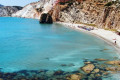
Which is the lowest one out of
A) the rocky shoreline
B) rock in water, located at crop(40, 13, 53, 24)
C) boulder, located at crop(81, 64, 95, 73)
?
the rocky shoreline

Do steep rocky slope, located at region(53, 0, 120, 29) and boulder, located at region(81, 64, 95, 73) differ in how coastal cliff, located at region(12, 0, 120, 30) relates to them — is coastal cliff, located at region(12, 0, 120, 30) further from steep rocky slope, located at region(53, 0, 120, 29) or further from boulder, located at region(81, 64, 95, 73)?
boulder, located at region(81, 64, 95, 73)

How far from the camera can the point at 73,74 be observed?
20984 millimetres

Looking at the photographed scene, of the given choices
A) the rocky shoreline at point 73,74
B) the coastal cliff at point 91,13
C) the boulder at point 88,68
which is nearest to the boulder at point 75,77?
the rocky shoreline at point 73,74

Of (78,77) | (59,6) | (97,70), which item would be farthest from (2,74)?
(59,6)

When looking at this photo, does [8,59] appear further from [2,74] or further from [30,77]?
Result: [30,77]

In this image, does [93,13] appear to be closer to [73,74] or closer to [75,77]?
[73,74]

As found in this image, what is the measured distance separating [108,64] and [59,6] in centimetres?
10014

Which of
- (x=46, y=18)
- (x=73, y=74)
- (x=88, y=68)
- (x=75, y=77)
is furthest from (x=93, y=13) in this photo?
(x=75, y=77)

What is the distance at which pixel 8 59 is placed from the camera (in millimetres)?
28641

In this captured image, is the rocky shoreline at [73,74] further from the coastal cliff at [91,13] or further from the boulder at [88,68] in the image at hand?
the coastal cliff at [91,13]

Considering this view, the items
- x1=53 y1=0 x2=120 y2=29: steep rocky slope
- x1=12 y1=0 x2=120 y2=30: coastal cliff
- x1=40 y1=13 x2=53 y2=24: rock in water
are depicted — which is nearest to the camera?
x1=53 y1=0 x2=120 y2=29: steep rocky slope

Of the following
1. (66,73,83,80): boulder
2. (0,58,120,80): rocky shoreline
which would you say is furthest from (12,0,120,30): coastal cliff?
(66,73,83,80): boulder

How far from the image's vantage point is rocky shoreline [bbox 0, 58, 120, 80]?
782 inches

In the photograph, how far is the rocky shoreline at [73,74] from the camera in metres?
19.9
